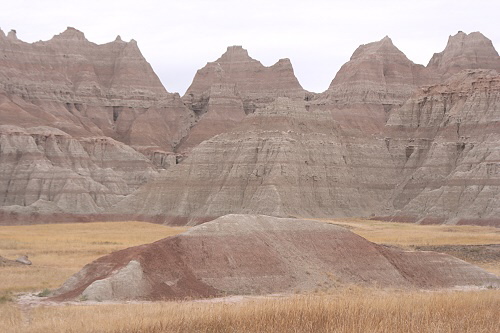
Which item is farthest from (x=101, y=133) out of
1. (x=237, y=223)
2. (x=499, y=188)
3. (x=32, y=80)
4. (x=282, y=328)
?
(x=282, y=328)

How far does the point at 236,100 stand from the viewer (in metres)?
197

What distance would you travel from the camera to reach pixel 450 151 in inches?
4633

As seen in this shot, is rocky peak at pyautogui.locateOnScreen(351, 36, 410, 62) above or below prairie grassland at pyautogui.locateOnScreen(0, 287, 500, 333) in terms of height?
above

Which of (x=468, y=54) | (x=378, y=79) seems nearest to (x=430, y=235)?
(x=378, y=79)

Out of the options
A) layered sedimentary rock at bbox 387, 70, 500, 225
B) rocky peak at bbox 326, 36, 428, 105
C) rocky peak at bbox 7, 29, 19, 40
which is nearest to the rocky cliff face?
rocky peak at bbox 7, 29, 19, 40

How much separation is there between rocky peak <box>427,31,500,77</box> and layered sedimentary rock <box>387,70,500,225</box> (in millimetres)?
41591

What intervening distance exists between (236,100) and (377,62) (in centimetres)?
3577

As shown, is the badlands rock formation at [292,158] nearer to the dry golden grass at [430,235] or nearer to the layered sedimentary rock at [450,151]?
the layered sedimentary rock at [450,151]

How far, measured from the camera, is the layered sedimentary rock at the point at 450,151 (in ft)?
340

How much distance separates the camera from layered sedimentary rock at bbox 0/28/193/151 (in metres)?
174

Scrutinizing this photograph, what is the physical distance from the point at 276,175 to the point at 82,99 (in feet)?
299

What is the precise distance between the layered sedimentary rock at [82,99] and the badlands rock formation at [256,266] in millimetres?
122585

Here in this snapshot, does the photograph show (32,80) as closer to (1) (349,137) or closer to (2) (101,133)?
(2) (101,133)

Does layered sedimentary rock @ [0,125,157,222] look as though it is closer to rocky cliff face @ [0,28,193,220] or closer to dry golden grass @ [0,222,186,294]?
rocky cliff face @ [0,28,193,220]
